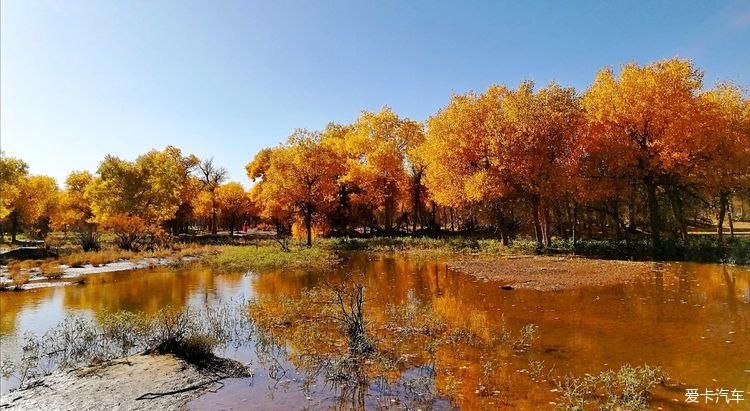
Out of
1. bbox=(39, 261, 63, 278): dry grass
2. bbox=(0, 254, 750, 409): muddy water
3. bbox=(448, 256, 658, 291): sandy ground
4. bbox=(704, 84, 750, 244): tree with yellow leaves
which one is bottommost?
bbox=(0, 254, 750, 409): muddy water

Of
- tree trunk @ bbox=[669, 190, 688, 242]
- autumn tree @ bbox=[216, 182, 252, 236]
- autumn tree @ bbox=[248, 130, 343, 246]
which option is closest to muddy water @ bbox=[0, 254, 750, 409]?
tree trunk @ bbox=[669, 190, 688, 242]

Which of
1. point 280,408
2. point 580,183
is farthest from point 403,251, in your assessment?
point 280,408

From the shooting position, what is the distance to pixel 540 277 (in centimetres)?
2264

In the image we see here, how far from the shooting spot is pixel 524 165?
111ft

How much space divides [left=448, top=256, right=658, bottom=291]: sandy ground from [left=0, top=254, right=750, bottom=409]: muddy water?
1.14 metres

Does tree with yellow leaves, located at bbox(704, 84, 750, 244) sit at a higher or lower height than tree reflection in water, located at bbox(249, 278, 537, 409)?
higher

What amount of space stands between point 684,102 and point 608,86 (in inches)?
197

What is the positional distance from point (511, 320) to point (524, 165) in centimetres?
2221

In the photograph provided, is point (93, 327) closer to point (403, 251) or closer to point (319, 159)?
point (403, 251)

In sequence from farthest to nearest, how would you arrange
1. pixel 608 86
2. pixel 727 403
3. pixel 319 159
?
pixel 319 159 < pixel 608 86 < pixel 727 403

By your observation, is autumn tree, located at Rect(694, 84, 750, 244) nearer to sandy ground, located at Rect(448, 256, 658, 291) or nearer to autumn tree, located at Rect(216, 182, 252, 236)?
sandy ground, located at Rect(448, 256, 658, 291)

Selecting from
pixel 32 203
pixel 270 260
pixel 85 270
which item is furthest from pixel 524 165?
pixel 32 203

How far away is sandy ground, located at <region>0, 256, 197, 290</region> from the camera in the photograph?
2459 centimetres

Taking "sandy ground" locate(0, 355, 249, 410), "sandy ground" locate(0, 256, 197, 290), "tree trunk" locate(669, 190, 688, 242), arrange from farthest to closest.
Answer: "tree trunk" locate(669, 190, 688, 242), "sandy ground" locate(0, 256, 197, 290), "sandy ground" locate(0, 355, 249, 410)
